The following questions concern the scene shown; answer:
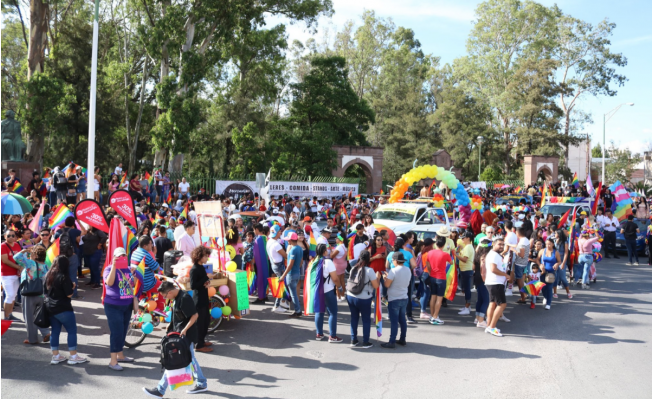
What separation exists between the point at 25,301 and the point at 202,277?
2.94 metres

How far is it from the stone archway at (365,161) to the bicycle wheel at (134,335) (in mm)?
27315

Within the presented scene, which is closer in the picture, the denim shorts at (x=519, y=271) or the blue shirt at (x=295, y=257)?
the blue shirt at (x=295, y=257)

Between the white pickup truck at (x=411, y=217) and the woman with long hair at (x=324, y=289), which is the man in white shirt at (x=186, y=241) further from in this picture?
the white pickup truck at (x=411, y=217)

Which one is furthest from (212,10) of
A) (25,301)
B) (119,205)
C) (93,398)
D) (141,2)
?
(93,398)

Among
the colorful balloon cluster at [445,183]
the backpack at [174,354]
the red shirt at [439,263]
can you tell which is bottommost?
the backpack at [174,354]

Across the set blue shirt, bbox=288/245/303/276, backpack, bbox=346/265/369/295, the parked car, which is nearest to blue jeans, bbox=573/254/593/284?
the parked car

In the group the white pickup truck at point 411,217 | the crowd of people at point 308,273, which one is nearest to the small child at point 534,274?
the crowd of people at point 308,273

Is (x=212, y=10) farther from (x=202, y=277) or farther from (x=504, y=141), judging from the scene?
(x=504, y=141)

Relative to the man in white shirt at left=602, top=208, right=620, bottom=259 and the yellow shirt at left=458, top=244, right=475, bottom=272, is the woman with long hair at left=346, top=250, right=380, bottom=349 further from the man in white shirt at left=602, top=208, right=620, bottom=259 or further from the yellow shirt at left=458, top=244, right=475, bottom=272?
the man in white shirt at left=602, top=208, right=620, bottom=259

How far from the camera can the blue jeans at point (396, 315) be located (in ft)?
26.7

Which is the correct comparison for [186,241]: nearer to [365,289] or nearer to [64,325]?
[64,325]

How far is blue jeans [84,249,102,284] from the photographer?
1195 centimetres

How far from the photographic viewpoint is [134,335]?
8039mm

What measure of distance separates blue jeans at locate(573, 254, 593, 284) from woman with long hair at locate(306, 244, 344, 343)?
8.10m
